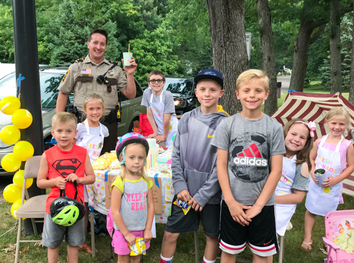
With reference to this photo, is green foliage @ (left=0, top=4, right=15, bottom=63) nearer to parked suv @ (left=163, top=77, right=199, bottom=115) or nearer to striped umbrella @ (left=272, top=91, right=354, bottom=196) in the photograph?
parked suv @ (left=163, top=77, right=199, bottom=115)

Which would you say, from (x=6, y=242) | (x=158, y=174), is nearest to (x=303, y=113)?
(x=158, y=174)

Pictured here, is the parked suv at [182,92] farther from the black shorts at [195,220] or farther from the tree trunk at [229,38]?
the black shorts at [195,220]

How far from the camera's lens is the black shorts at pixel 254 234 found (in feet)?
8.15

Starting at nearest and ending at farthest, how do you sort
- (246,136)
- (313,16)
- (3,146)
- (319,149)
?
(246,136)
(319,149)
(3,146)
(313,16)

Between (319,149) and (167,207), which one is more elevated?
(319,149)

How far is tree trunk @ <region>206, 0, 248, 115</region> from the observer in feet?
19.0

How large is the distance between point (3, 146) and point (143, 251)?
3.51m

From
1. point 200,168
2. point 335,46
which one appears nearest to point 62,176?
point 200,168

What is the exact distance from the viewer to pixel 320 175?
363 cm

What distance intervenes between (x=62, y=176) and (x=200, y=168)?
3.92 ft

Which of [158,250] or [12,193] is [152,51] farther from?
[158,250]

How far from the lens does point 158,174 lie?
128 inches

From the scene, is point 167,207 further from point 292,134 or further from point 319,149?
point 319,149

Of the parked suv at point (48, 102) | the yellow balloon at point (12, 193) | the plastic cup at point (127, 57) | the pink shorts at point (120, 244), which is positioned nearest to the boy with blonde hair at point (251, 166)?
the pink shorts at point (120, 244)
